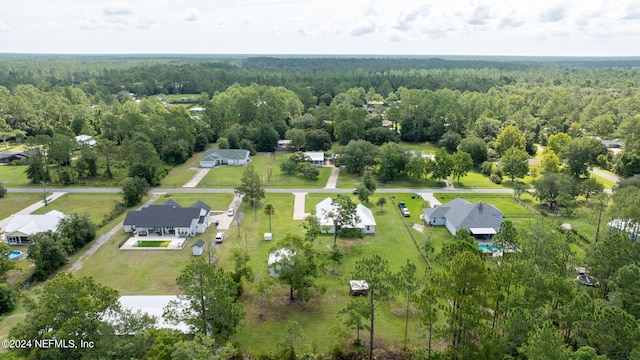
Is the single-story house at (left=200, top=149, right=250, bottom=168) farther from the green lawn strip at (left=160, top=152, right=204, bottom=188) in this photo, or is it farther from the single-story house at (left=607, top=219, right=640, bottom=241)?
the single-story house at (left=607, top=219, right=640, bottom=241)

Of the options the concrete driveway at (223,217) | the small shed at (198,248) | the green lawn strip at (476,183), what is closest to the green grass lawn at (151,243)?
the small shed at (198,248)

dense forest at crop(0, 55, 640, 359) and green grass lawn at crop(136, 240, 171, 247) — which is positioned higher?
dense forest at crop(0, 55, 640, 359)

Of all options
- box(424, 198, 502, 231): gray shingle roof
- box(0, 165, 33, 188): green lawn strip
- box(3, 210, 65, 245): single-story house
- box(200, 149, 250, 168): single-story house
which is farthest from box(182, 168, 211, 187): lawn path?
box(424, 198, 502, 231): gray shingle roof

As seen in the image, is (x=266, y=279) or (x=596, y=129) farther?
(x=596, y=129)

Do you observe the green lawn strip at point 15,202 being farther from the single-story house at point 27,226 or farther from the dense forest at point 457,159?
the single-story house at point 27,226

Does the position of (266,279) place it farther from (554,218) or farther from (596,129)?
(596,129)

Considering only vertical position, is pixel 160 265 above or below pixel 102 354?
below

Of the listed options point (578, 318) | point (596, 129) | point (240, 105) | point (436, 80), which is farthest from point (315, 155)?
point (436, 80)
